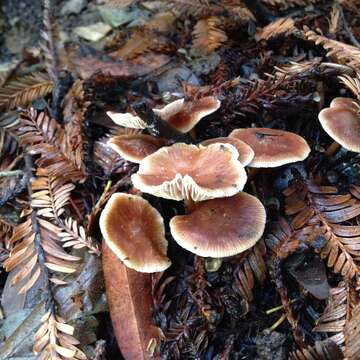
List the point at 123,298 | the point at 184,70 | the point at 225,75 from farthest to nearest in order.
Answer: the point at 184,70 → the point at 225,75 → the point at 123,298

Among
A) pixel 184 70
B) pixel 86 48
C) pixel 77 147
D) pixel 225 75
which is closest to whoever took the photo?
pixel 77 147

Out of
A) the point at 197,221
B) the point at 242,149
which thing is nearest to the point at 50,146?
the point at 197,221

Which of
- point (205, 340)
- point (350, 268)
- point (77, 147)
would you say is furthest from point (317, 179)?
point (77, 147)

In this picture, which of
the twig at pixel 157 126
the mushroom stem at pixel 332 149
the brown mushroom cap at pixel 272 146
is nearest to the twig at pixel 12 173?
the twig at pixel 157 126

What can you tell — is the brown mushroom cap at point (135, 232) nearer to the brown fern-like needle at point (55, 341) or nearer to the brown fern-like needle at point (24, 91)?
the brown fern-like needle at point (55, 341)

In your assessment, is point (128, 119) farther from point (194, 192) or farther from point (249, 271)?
point (249, 271)

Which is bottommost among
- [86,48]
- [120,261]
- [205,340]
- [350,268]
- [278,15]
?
[205,340]

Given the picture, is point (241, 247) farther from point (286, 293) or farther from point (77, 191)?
point (77, 191)
